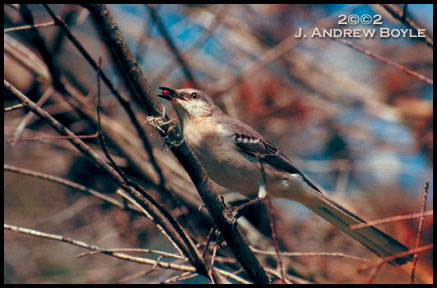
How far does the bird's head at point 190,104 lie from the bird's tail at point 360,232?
1.49 m

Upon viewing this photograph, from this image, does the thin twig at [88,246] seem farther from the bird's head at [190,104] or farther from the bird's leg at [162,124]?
the bird's head at [190,104]

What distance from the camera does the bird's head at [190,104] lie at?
13.2 ft

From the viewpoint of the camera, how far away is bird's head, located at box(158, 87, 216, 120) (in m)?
4.03

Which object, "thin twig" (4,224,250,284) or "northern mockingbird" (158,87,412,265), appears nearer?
"thin twig" (4,224,250,284)

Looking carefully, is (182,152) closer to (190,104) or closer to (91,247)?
(91,247)

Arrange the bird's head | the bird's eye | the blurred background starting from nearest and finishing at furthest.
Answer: the bird's head, the bird's eye, the blurred background

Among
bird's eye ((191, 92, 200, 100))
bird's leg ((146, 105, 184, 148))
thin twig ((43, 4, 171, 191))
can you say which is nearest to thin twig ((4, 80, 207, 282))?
bird's leg ((146, 105, 184, 148))

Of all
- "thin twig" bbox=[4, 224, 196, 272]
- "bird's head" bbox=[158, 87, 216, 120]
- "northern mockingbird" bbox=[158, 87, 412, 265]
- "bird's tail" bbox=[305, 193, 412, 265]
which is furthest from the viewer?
"bird's head" bbox=[158, 87, 216, 120]

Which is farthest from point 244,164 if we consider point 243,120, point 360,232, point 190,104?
point 243,120

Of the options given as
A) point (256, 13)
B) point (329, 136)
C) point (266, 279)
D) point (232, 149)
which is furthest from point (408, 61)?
point (266, 279)

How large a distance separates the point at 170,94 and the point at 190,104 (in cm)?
28

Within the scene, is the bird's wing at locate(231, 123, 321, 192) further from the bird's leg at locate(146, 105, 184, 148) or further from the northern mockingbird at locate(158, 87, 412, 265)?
the bird's leg at locate(146, 105, 184, 148)

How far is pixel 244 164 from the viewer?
12.7 ft

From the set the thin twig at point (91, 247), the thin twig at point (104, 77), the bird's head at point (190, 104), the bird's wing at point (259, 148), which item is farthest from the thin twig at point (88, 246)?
the bird's head at point (190, 104)
